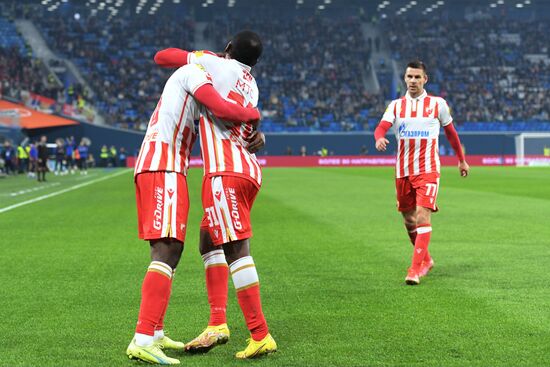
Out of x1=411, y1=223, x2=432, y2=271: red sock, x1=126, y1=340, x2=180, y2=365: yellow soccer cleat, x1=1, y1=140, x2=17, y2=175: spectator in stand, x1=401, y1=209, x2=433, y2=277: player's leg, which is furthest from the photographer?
x1=1, y1=140, x2=17, y2=175: spectator in stand

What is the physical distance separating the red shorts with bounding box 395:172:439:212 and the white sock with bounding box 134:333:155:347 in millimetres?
4483

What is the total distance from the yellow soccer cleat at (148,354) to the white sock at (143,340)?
0.02 m

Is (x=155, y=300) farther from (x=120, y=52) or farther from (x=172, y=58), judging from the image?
(x=120, y=52)

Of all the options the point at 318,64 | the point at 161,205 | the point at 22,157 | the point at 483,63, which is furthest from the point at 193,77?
the point at 483,63

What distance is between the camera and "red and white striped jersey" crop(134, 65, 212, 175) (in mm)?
5316

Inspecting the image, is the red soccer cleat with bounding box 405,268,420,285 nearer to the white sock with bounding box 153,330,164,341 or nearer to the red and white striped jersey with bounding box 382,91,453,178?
the red and white striped jersey with bounding box 382,91,453,178

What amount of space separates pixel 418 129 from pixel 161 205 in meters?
4.67

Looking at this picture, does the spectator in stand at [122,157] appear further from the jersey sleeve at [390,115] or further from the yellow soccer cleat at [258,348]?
the yellow soccer cleat at [258,348]

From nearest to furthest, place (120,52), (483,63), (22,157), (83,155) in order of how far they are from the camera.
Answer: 1. (22,157)
2. (83,155)
3. (120,52)
4. (483,63)

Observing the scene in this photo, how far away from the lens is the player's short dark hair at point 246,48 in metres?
5.39

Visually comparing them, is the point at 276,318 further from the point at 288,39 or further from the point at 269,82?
the point at 288,39

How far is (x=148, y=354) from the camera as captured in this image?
16.8 feet

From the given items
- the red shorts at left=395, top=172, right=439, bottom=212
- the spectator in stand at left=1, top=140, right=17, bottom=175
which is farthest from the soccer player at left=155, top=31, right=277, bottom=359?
the spectator in stand at left=1, top=140, right=17, bottom=175

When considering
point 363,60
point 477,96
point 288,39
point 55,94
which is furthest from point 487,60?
point 55,94
